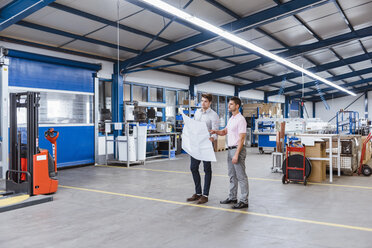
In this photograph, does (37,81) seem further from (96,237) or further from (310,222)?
(310,222)

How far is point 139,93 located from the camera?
38.5 ft

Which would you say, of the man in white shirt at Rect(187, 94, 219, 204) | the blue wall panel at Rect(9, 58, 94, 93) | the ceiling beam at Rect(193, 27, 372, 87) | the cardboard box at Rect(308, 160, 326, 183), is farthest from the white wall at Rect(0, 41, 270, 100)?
the cardboard box at Rect(308, 160, 326, 183)

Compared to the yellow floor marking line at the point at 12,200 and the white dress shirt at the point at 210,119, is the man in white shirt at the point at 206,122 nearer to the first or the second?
the white dress shirt at the point at 210,119

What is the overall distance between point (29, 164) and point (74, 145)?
12.7 feet

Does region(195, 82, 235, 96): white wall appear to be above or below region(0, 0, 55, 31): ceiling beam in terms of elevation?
below

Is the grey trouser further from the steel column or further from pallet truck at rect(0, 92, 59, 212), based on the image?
the steel column

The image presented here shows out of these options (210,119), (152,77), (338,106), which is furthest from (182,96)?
(338,106)

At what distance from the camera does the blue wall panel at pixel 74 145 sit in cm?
860

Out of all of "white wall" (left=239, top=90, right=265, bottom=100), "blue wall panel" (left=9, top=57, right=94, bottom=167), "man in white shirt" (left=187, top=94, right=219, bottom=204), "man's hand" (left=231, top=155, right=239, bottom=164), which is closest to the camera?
"man's hand" (left=231, top=155, right=239, bottom=164)

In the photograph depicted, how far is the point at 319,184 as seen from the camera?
6164 mm

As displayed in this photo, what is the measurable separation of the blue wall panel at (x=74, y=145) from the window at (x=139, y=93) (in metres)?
2.56

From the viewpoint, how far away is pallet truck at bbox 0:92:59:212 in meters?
5.18

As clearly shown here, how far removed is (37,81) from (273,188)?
21.6 ft

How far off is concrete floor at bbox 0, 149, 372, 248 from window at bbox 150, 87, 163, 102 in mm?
6339
